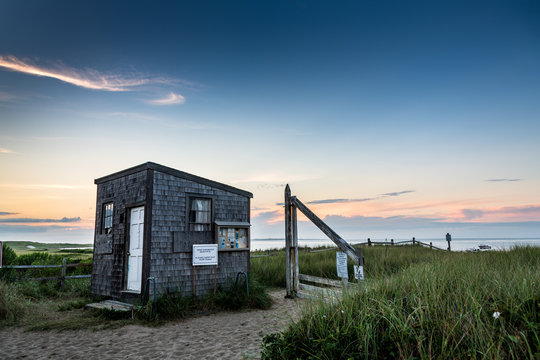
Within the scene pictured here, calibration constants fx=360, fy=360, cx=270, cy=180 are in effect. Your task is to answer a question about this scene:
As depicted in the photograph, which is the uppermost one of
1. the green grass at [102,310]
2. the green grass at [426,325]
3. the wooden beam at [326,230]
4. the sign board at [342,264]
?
the wooden beam at [326,230]

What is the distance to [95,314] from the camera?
900 centimetres

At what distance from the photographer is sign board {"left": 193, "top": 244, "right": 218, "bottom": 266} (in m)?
9.77

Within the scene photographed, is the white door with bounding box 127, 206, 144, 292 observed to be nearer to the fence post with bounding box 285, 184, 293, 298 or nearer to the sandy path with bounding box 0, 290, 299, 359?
the sandy path with bounding box 0, 290, 299, 359

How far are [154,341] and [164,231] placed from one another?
345 cm

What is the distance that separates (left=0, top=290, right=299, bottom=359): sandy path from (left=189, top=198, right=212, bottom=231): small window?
2.77 m

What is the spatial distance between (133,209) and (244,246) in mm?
3542

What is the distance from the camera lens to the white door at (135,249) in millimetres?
9836

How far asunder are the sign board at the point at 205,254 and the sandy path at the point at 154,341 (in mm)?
1647

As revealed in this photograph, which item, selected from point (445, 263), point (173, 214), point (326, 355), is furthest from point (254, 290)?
point (326, 355)

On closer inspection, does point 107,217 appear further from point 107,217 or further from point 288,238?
point 288,238

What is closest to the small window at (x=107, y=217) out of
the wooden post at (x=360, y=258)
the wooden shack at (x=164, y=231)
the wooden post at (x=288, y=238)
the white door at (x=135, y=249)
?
the wooden shack at (x=164, y=231)

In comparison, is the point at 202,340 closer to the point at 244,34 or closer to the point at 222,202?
the point at 222,202

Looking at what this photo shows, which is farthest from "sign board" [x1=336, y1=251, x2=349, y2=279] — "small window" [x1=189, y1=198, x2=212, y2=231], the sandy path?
"small window" [x1=189, y1=198, x2=212, y2=231]

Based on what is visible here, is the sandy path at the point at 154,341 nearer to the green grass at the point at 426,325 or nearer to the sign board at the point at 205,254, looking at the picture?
the green grass at the point at 426,325
